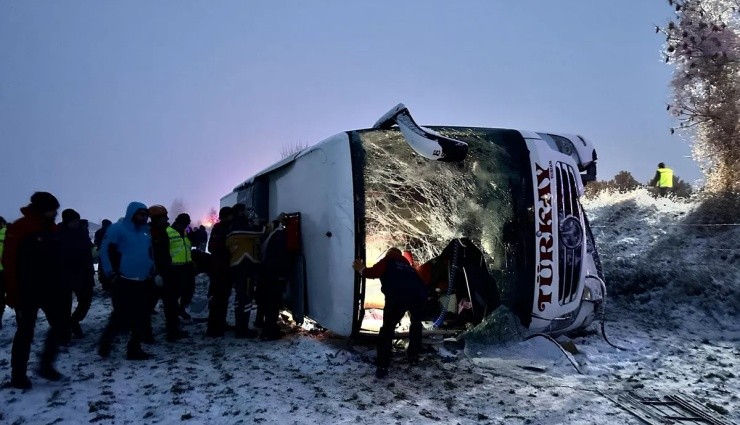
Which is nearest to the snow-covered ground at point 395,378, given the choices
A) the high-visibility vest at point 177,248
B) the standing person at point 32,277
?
the standing person at point 32,277

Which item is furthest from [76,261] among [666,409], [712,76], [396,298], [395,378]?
[712,76]

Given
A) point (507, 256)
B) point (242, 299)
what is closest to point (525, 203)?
point (507, 256)

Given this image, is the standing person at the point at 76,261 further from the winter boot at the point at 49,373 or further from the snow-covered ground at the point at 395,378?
the winter boot at the point at 49,373

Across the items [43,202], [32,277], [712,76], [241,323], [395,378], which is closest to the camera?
[32,277]

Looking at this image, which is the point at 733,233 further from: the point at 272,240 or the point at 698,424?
the point at 272,240

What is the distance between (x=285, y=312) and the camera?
30.8 ft

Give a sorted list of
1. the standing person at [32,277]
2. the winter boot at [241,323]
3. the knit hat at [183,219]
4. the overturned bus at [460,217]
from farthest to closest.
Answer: the knit hat at [183,219]
the winter boot at [241,323]
the overturned bus at [460,217]
the standing person at [32,277]

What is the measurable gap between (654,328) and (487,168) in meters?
3.72

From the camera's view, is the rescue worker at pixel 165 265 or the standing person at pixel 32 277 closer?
the standing person at pixel 32 277

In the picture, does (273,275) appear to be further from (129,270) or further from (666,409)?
(666,409)

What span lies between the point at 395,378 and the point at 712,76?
12.9 meters

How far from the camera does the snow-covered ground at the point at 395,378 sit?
4180mm

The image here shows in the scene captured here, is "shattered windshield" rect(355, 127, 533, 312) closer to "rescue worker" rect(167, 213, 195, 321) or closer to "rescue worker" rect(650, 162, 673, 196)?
"rescue worker" rect(167, 213, 195, 321)

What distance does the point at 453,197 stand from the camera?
8352 mm
